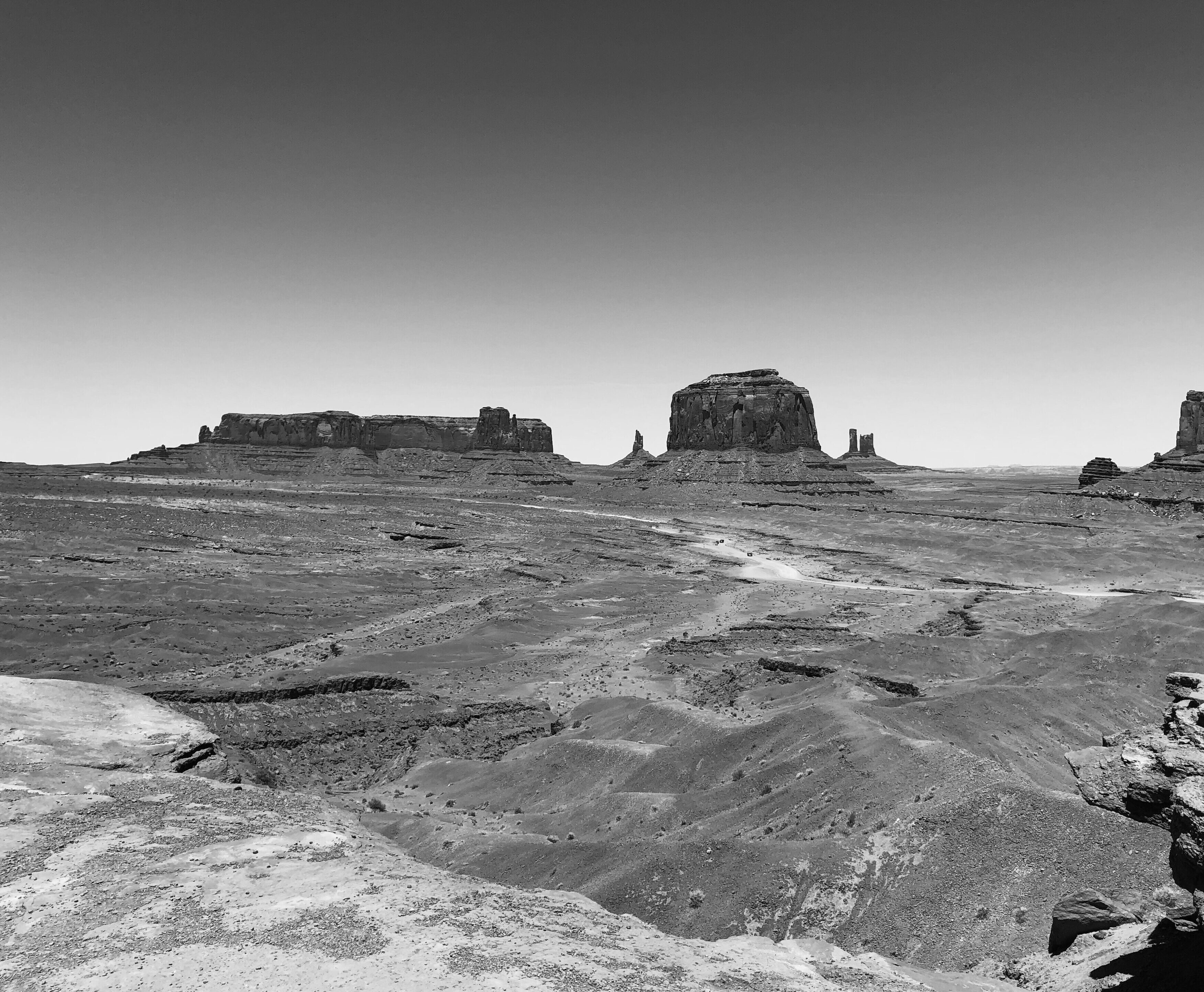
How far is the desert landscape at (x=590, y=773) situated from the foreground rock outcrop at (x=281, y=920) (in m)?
0.07

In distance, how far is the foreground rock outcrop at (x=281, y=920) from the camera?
1072 centimetres

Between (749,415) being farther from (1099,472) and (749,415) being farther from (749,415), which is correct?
(1099,472)

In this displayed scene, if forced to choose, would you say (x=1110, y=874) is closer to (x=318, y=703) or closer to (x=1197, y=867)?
(x=1197, y=867)

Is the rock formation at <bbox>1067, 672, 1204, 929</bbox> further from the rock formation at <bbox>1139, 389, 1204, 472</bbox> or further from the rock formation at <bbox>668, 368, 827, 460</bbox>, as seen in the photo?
the rock formation at <bbox>668, 368, 827, 460</bbox>

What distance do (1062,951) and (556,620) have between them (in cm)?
3565

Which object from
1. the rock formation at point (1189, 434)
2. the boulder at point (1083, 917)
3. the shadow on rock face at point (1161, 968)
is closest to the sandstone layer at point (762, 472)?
the rock formation at point (1189, 434)

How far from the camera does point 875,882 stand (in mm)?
15391

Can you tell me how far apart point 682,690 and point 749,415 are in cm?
11043

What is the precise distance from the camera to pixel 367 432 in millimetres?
→ 191125

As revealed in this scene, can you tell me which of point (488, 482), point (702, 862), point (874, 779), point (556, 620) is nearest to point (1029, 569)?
point (556, 620)

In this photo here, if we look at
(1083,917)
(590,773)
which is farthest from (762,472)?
(1083,917)

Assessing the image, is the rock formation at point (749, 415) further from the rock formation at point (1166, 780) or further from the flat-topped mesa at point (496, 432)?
the rock formation at point (1166, 780)

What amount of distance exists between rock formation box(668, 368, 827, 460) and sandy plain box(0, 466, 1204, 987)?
189 feet

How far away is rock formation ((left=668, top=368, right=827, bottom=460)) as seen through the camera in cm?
13700
